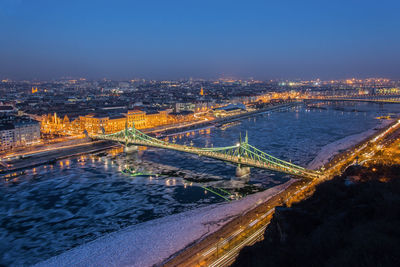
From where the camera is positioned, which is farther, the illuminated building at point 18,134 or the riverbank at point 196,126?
the riverbank at point 196,126

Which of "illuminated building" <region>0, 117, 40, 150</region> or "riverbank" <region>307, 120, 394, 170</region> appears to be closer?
"riverbank" <region>307, 120, 394, 170</region>

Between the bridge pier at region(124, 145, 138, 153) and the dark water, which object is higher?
the bridge pier at region(124, 145, 138, 153)

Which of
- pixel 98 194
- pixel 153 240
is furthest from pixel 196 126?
pixel 153 240

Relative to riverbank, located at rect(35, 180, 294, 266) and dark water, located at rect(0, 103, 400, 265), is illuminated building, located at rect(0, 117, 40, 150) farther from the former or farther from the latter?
riverbank, located at rect(35, 180, 294, 266)

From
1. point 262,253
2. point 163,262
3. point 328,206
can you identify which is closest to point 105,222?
point 163,262

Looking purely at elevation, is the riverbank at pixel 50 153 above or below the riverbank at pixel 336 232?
below

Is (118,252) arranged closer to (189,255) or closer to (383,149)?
(189,255)

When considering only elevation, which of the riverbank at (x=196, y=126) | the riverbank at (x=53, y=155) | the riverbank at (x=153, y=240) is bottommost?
the riverbank at (x=153, y=240)

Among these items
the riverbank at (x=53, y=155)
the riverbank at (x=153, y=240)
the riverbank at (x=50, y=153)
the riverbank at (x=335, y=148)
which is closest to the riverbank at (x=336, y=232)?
the riverbank at (x=153, y=240)

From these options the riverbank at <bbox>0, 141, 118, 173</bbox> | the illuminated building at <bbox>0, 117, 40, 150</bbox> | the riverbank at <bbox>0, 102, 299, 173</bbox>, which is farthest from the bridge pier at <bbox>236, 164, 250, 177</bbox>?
the illuminated building at <bbox>0, 117, 40, 150</bbox>

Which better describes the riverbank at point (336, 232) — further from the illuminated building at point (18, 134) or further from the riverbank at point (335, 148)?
the illuminated building at point (18, 134)
